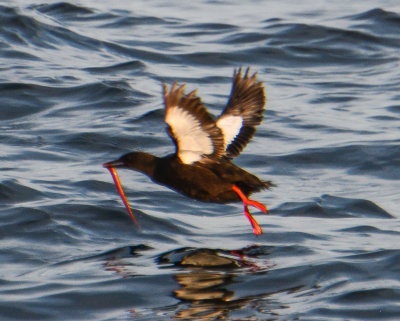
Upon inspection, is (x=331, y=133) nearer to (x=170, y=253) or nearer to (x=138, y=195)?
Result: (x=138, y=195)

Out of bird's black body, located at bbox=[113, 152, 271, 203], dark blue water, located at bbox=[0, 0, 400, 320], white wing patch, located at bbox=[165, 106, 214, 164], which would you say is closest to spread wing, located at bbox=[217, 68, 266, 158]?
bird's black body, located at bbox=[113, 152, 271, 203]

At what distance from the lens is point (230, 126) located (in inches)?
321

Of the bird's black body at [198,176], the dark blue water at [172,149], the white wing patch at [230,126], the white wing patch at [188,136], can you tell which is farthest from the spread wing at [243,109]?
the dark blue water at [172,149]

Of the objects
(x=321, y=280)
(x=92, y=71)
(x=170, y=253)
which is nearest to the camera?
(x=321, y=280)

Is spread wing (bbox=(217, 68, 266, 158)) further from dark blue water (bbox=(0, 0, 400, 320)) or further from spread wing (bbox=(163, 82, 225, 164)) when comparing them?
dark blue water (bbox=(0, 0, 400, 320))

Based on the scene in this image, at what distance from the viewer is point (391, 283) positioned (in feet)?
23.1

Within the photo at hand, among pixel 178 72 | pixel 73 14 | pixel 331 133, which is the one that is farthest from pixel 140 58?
pixel 331 133

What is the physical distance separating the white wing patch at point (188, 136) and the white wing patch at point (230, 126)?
43 cm

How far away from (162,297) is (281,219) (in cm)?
244

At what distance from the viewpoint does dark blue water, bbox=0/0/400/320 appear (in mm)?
6930

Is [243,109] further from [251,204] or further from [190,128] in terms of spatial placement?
[190,128]

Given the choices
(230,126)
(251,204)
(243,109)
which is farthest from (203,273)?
(243,109)

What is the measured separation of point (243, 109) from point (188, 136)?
1099 mm

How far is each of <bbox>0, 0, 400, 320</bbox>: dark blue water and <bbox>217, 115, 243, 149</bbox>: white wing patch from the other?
0.90 meters
